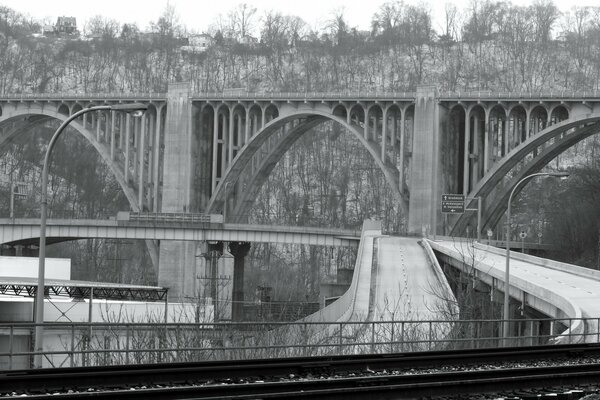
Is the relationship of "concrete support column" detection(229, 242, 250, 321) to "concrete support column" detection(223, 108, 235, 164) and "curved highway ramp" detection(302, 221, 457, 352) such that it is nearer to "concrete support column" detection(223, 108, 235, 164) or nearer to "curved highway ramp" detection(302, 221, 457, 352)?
"concrete support column" detection(223, 108, 235, 164)

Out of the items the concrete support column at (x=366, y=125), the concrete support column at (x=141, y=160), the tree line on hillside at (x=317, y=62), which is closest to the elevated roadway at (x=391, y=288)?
the concrete support column at (x=366, y=125)

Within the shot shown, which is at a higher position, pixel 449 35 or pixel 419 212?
pixel 449 35

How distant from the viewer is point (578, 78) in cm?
18338

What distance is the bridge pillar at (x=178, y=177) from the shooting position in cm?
9294

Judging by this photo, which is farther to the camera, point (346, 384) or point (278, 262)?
point (278, 262)

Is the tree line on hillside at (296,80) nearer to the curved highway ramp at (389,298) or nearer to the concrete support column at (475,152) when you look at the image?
the concrete support column at (475,152)

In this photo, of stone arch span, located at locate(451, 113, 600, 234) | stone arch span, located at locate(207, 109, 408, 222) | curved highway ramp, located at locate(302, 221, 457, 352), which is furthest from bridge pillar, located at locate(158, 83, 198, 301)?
curved highway ramp, located at locate(302, 221, 457, 352)

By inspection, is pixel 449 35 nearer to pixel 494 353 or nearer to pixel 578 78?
pixel 578 78

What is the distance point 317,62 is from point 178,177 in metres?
93.0

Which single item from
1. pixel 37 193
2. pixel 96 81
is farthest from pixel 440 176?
pixel 96 81

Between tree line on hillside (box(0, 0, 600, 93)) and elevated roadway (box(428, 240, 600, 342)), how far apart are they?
109561 mm

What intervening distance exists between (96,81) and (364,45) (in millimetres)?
41566

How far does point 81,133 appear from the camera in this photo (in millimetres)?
94125

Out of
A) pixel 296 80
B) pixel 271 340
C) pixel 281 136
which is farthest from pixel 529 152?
pixel 296 80
